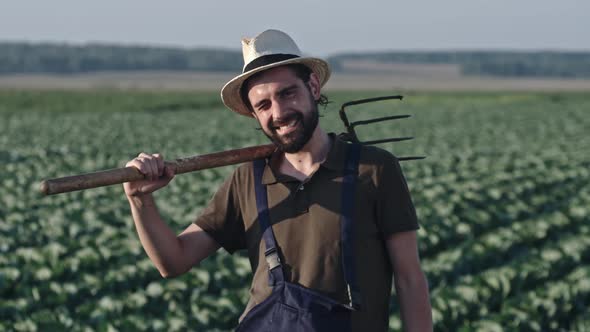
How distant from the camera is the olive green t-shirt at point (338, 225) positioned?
271 centimetres

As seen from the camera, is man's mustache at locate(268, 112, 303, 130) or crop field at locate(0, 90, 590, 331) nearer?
man's mustache at locate(268, 112, 303, 130)

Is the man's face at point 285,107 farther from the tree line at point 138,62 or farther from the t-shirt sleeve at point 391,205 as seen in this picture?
the tree line at point 138,62

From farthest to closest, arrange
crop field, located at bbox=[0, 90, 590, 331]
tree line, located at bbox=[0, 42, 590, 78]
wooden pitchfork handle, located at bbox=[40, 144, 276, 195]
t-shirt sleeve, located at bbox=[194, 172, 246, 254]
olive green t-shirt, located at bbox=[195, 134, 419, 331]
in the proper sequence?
tree line, located at bbox=[0, 42, 590, 78]
crop field, located at bbox=[0, 90, 590, 331]
t-shirt sleeve, located at bbox=[194, 172, 246, 254]
olive green t-shirt, located at bbox=[195, 134, 419, 331]
wooden pitchfork handle, located at bbox=[40, 144, 276, 195]

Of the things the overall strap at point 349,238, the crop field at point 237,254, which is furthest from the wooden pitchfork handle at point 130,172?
the crop field at point 237,254

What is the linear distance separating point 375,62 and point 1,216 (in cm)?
17951

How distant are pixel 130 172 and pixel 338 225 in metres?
0.64

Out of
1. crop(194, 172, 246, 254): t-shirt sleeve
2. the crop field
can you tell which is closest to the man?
crop(194, 172, 246, 254): t-shirt sleeve

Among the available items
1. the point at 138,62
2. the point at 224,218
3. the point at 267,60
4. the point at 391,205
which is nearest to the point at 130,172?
the point at 224,218

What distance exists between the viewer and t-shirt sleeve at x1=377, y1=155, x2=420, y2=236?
8.89 ft

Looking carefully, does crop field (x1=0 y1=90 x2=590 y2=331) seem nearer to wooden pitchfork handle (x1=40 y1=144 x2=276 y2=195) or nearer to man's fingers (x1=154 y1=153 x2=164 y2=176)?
wooden pitchfork handle (x1=40 y1=144 x2=276 y2=195)

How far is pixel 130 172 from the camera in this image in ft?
8.87

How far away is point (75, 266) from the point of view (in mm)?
7742

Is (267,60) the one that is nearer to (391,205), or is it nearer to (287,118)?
(287,118)

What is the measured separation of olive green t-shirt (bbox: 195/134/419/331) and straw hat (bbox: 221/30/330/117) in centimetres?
28
